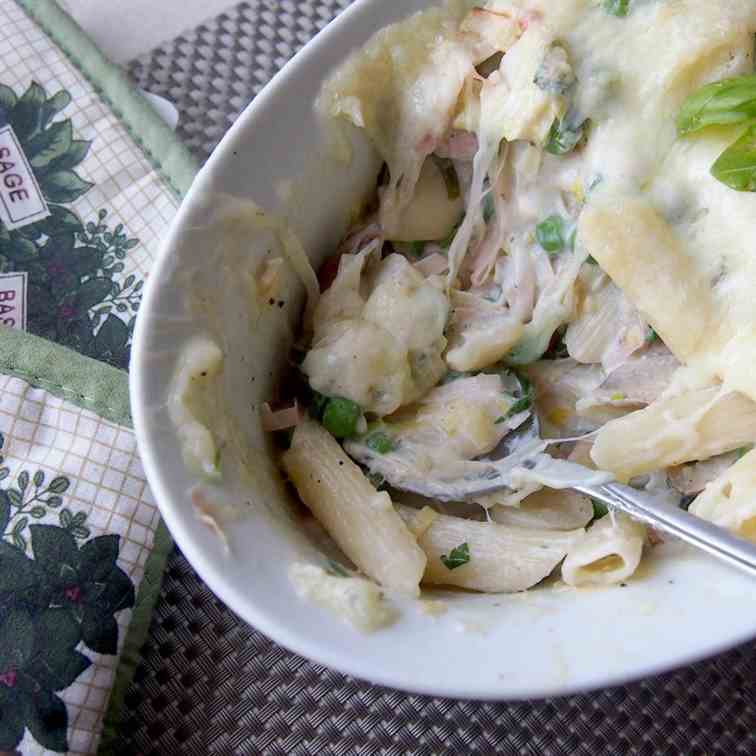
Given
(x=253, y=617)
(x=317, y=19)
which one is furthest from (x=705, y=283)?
(x=317, y=19)

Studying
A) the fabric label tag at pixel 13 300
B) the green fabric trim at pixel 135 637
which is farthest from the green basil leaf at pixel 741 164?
the fabric label tag at pixel 13 300

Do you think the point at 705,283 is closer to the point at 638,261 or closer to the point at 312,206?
the point at 638,261

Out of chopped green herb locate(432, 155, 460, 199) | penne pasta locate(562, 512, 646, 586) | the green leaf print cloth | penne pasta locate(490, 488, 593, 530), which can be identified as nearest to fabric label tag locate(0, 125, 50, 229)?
the green leaf print cloth

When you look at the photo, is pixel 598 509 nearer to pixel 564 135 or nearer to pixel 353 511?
pixel 353 511

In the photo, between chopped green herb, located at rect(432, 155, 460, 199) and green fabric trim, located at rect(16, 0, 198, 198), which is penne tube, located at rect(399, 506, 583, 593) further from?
green fabric trim, located at rect(16, 0, 198, 198)

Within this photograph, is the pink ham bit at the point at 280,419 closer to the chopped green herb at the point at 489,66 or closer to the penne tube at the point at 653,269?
the penne tube at the point at 653,269

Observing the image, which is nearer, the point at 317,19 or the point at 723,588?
the point at 723,588
